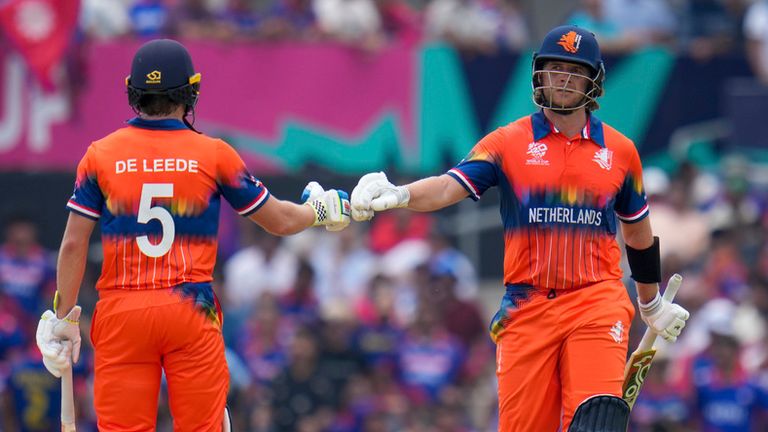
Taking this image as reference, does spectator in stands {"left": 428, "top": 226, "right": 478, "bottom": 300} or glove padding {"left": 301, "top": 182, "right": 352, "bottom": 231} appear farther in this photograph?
spectator in stands {"left": 428, "top": 226, "right": 478, "bottom": 300}

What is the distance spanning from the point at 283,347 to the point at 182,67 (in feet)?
21.3

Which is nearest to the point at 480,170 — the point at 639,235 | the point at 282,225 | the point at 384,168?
the point at 639,235

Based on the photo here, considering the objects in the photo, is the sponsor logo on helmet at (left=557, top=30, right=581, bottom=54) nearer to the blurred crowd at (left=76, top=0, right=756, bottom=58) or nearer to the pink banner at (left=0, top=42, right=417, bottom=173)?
the pink banner at (left=0, top=42, right=417, bottom=173)

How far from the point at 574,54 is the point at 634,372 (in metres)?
1.70

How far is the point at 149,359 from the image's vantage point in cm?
777

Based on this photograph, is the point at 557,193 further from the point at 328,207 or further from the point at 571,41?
the point at 328,207

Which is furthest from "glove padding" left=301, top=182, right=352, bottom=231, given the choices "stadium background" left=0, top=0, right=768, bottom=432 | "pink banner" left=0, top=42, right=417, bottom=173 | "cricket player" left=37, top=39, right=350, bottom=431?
"pink banner" left=0, top=42, right=417, bottom=173

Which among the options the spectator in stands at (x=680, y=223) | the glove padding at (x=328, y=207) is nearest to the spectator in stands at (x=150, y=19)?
the spectator in stands at (x=680, y=223)

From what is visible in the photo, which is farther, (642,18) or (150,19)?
(642,18)

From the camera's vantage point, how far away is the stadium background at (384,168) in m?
13.5

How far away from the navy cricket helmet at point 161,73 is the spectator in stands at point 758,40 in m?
9.91

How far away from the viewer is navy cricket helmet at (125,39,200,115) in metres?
7.80

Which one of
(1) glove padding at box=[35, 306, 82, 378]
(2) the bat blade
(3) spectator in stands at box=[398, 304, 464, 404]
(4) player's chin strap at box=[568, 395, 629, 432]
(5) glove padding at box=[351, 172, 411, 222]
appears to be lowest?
(3) spectator in stands at box=[398, 304, 464, 404]

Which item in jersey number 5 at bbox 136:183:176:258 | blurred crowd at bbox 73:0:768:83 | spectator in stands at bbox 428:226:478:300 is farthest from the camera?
blurred crowd at bbox 73:0:768:83
